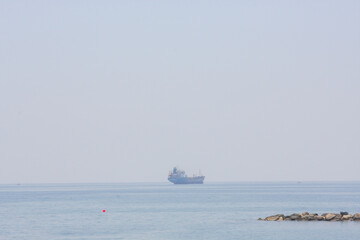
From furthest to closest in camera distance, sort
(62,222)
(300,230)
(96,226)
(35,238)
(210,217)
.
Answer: (210,217) → (62,222) → (96,226) → (300,230) → (35,238)

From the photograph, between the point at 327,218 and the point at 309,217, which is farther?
the point at 309,217

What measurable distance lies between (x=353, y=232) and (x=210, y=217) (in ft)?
110

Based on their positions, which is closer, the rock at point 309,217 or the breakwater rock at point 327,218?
the breakwater rock at point 327,218

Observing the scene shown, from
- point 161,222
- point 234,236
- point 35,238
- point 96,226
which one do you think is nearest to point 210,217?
point 161,222

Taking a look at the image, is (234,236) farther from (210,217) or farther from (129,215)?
(129,215)

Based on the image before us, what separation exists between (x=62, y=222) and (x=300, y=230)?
126ft

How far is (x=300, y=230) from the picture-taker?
3469 inches

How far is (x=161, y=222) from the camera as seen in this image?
104125 mm

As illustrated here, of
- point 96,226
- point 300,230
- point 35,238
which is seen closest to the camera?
point 35,238

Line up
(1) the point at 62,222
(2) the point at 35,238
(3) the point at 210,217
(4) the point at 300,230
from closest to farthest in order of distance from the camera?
1. (2) the point at 35,238
2. (4) the point at 300,230
3. (1) the point at 62,222
4. (3) the point at 210,217

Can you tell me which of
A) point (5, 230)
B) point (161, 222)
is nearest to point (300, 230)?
point (161, 222)

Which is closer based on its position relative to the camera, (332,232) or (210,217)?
(332,232)

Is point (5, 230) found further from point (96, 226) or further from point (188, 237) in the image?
point (188, 237)

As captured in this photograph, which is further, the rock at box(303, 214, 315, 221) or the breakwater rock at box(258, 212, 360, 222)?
the rock at box(303, 214, 315, 221)
